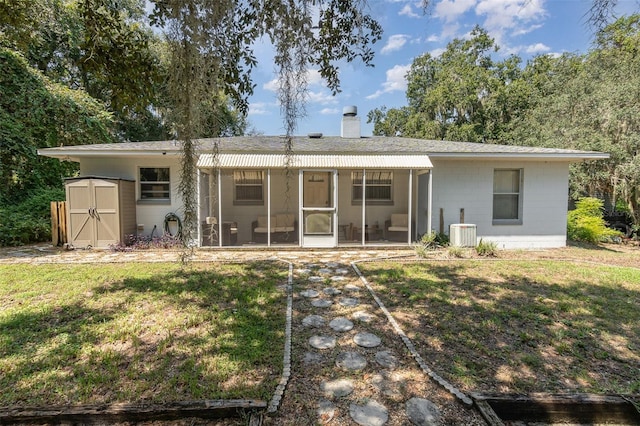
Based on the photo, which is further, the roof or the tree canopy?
the tree canopy

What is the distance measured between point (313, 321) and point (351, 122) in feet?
35.3

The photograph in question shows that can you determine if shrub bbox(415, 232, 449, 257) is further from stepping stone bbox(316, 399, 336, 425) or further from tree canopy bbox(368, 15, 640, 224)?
stepping stone bbox(316, 399, 336, 425)

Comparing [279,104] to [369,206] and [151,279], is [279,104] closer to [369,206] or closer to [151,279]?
[151,279]

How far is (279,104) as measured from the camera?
118 inches

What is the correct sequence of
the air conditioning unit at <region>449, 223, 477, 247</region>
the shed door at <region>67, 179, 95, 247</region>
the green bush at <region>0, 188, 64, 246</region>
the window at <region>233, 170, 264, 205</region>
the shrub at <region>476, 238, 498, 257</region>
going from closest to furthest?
the shrub at <region>476, 238, 498, 257</region> → the shed door at <region>67, 179, 95, 247</region> → the air conditioning unit at <region>449, 223, 477, 247</region> → the green bush at <region>0, 188, 64, 246</region> → the window at <region>233, 170, 264, 205</region>

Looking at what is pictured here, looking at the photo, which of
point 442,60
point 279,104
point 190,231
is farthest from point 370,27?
point 442,60

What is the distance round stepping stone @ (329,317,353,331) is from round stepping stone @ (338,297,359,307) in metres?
0.53

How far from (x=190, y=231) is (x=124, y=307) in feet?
6.52

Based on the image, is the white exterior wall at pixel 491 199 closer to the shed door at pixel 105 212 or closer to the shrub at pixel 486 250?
the shrub at pixel 486 250

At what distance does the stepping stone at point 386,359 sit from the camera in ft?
10.0

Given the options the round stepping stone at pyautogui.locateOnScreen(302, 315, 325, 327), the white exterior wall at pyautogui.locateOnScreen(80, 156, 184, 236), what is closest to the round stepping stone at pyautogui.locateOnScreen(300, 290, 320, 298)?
the round stepping stone at pyautogui.locateOnScreen(302, 315, 325, 327)

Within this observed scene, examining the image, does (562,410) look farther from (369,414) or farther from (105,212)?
(105,212)

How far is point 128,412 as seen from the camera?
230cm

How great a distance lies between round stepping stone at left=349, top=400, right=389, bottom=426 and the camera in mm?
2312
